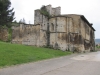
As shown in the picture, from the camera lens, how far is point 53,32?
39875mm

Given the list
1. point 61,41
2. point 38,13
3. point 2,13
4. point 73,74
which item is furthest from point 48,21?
point 73,74

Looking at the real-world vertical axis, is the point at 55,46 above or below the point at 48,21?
below

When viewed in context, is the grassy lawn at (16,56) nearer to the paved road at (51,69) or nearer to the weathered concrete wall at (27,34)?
the paved road at (51,69)

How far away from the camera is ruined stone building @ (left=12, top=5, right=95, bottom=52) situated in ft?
126

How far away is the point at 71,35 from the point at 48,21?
21.1 ft

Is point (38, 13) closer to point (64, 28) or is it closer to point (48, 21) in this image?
point (48, 21)

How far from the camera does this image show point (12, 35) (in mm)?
41906

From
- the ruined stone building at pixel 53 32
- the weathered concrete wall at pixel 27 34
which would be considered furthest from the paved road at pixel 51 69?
the ruined stone building at pixel 53 32

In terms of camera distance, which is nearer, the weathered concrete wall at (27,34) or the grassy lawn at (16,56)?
the grassy lawn at (16,56)

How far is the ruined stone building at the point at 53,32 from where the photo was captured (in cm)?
3838

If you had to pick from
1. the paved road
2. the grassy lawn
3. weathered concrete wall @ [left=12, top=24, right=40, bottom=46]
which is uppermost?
weathered concrete wall @ [left=12, top=24, right=40, bottom=46]

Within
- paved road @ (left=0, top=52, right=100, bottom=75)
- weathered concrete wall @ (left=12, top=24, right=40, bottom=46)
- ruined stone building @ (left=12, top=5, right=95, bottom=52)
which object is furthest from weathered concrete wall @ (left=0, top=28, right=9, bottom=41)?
paved road @ (left=0, top=52, right=100, bottom=75)

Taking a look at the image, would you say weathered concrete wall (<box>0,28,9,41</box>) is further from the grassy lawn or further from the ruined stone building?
the grassy lawn

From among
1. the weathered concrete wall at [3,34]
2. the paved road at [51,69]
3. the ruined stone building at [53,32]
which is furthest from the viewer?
the weathered concrete wall at [3,34]
